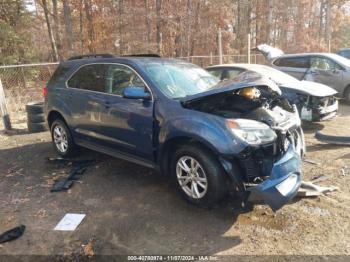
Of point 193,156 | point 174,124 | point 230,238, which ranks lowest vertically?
point 230,238

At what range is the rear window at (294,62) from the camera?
957 centimetres

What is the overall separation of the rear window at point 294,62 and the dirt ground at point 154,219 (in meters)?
5.26

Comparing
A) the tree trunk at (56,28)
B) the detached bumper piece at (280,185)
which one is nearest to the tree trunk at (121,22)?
the tree trunk at (56,28)

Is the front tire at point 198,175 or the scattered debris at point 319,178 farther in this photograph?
the scattered debris at point 319,178

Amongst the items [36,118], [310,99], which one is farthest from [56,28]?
[310,99]

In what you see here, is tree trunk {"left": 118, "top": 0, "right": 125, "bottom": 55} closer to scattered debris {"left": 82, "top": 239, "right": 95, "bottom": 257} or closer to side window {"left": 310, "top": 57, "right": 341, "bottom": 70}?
side window {"left": 310, "top": 57, "right": 341, "bottom": 70}

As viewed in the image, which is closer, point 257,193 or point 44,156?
point 257,193

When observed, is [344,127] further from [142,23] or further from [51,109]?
[142,23]

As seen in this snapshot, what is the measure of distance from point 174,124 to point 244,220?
1.33 metres

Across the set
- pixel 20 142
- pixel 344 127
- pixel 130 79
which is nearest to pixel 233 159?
pixel 130 79

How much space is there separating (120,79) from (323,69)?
7.27 metres

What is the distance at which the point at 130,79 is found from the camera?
433 centimetres

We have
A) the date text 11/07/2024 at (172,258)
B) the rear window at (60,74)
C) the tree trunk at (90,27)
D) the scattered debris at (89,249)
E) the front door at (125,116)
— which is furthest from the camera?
the tree trunk at (90,27)

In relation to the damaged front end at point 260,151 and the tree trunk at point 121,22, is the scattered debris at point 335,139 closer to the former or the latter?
the damaged front end at point 260,151
